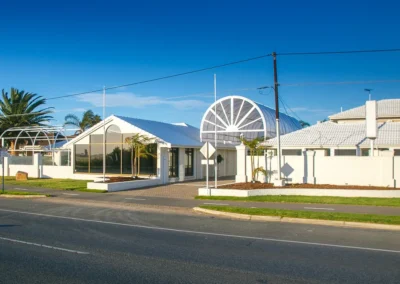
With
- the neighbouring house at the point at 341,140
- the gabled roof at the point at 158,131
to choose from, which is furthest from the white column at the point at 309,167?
the gabled roof at the point at 158,131

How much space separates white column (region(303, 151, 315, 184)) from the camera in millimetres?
24703

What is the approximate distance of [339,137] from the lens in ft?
93.7

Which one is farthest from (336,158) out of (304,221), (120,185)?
(120,185)

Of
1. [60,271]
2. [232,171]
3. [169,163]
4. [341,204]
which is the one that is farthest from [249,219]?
[232,171]

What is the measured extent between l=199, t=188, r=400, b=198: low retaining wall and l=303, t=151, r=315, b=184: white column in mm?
3121

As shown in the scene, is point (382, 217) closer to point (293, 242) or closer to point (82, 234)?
point (293, 242)

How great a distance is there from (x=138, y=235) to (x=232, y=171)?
2965 cm

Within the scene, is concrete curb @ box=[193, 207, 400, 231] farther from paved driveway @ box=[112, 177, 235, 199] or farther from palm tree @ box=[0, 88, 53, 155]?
palm tree @ box=[0, 88, 53, 155]

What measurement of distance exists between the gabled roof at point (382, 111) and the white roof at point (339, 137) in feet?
12.4

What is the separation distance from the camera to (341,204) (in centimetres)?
1834

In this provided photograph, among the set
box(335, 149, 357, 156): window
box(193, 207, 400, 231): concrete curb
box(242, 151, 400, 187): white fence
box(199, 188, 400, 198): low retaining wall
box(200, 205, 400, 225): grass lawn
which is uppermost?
box(335, 149, 357, 156): window

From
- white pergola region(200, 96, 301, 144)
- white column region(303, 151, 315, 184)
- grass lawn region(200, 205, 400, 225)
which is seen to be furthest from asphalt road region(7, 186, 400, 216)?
white pergola region(200, 96, 301, 144)

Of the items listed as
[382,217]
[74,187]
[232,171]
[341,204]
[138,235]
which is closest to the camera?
[138,235]

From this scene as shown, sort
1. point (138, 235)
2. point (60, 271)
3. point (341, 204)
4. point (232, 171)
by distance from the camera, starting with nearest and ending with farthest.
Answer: point (60, 271), point (138, 235), point (341, 204), point (232, 171)
